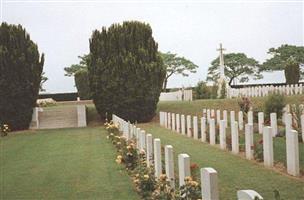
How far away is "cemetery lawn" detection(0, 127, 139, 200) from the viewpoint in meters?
7.87

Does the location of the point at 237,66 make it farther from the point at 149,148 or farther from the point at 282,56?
the point at 149,148

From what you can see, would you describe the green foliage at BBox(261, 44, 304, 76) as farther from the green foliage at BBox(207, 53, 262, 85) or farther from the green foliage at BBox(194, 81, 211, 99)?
the green foliage at BBox(194, 81, 211, 99)

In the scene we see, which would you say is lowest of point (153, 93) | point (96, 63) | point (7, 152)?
point (7, 152)

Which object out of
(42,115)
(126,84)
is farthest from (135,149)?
(42,115)

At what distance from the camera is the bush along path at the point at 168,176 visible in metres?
3.90

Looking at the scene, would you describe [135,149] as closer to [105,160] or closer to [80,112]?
[105,160]

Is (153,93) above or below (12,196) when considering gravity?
above

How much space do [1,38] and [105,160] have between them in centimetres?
1440

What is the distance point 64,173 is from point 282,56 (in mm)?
46505

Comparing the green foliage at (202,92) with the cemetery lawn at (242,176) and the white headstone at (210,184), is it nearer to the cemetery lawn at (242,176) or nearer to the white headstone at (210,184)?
the cemetery lawn at (242,176)

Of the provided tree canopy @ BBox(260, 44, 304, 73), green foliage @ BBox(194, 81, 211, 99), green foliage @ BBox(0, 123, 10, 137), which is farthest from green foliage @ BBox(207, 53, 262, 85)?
green foliage @ BBox(0, 123, 10, 137)

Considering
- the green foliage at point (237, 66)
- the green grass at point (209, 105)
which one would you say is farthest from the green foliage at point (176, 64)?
the green grass at point (209, 105)

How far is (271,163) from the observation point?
8.88 meters

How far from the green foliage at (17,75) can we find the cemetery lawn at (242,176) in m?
13.5
